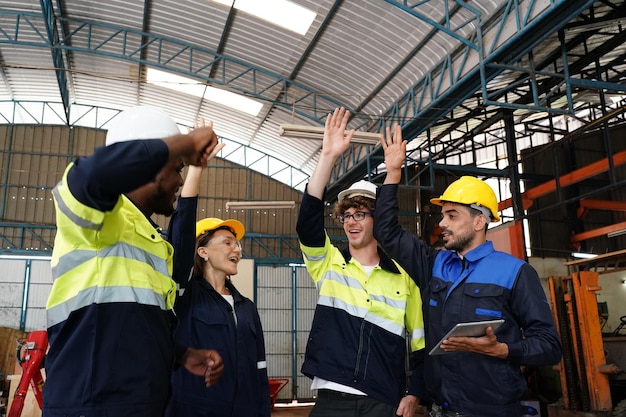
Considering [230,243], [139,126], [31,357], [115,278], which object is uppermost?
[139,126]

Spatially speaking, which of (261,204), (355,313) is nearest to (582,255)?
(261,204)

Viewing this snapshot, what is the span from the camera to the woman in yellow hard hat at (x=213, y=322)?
320cm

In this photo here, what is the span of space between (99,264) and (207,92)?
61.2ft

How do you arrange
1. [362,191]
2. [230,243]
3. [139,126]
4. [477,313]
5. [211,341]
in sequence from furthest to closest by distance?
[230,243] → [362,191] → [211,341] → [477,313] → [139,126]

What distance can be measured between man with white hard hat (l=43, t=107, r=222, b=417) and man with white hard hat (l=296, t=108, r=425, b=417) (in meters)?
1.22

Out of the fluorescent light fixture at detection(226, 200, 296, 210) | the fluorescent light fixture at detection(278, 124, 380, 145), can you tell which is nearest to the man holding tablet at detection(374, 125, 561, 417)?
the fluorescent light fixture at detection(278, 124, 380, 145)

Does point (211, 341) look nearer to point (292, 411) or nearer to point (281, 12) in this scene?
point (281, 12)

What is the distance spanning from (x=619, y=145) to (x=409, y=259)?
75.3ft

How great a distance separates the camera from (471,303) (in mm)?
3252

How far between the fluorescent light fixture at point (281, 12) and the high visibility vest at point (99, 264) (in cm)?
1251

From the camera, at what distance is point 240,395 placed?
3.54 meters

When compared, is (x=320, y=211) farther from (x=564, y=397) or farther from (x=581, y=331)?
(x=564, y=397)

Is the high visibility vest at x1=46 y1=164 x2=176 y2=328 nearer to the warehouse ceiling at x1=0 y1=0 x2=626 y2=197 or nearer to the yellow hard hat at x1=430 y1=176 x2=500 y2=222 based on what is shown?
the yellow hard hat at x1=430 y1=176 x2=500 y2=222

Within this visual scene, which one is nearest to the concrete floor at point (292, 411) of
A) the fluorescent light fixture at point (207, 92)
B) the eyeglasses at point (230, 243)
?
the fluorescent light fixture at point (207, 92)
